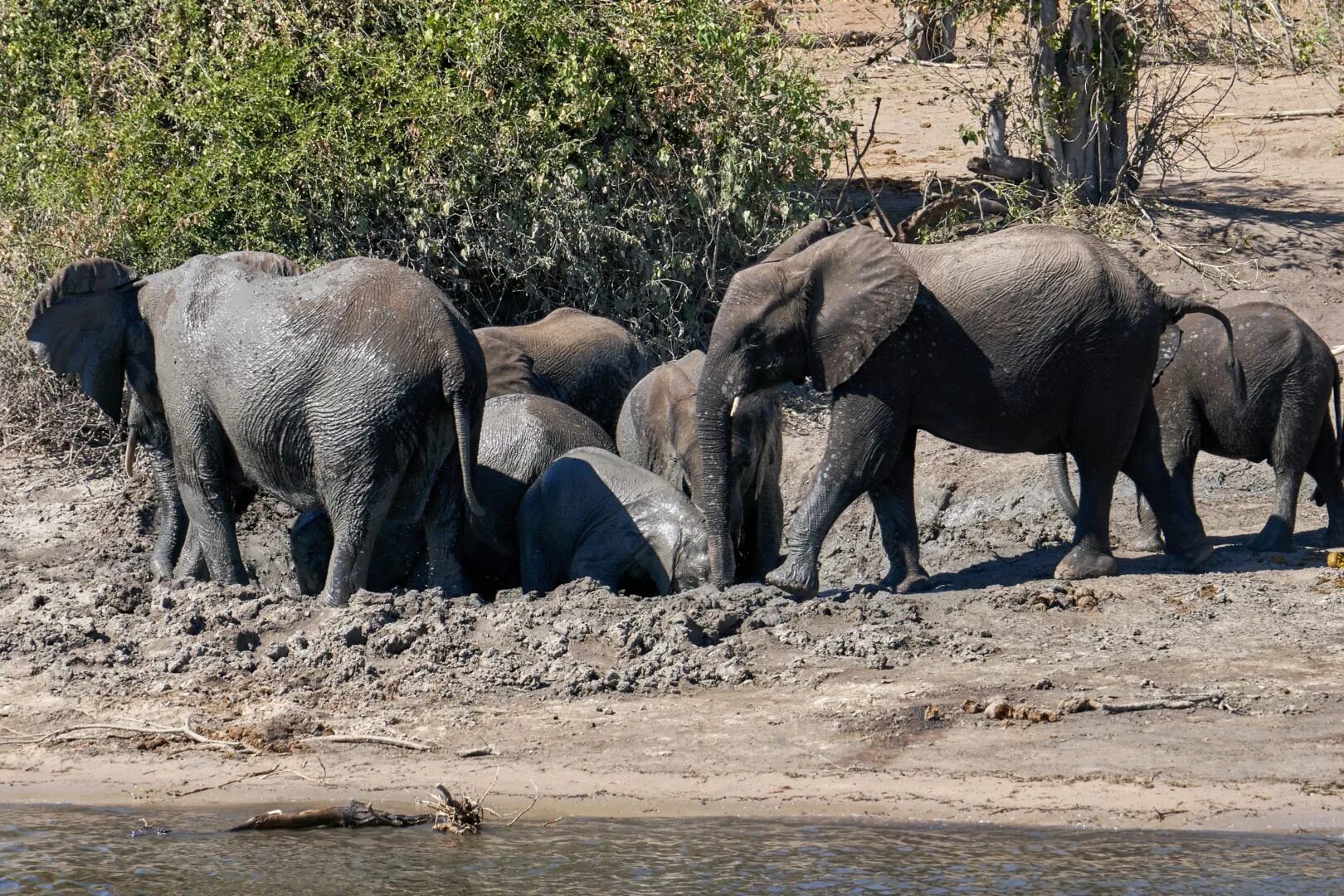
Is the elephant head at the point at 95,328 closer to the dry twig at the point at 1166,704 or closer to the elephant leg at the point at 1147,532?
the dry twig at the point at 1166,704

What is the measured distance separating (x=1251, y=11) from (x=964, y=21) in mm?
2246

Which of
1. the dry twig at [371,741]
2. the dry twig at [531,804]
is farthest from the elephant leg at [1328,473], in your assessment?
the dry twig at [371,741]

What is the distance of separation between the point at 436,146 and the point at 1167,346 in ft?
17.9

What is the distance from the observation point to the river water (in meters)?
6.23

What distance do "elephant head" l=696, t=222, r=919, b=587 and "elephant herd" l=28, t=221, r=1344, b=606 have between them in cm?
1

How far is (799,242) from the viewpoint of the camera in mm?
9562

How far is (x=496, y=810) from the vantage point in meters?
7.01

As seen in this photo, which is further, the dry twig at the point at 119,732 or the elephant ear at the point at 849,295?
the elephant ear at the point at 849,295

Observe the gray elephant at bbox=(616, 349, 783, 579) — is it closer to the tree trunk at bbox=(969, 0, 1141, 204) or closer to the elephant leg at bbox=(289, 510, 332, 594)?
the elephant leg at bbox=(289, 510, 332, 594)

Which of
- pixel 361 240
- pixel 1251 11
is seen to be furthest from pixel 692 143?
pixel 1251 11

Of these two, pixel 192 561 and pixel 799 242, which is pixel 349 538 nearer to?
pixel 192 561

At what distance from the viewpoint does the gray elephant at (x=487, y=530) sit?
33.7 ft

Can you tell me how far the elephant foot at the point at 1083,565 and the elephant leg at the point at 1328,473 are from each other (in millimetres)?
1798

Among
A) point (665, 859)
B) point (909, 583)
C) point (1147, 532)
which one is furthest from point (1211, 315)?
point (665, 859)
